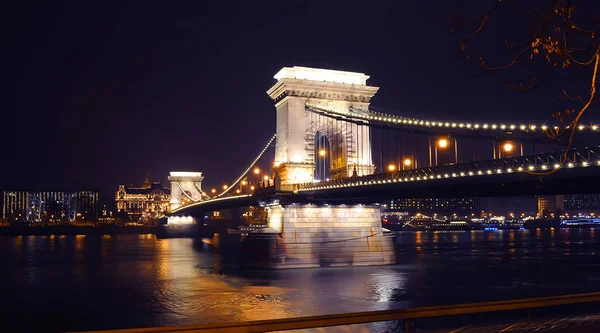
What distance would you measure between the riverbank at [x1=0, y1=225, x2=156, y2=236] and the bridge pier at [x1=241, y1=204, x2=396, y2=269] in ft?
383

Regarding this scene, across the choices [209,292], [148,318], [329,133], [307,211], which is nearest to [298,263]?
[307,211]

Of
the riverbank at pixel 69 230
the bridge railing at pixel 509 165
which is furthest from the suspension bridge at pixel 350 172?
the riverbank at pixel 69 230

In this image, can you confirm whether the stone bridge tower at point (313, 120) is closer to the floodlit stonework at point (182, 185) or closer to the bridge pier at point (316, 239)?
the bridge pier at point (316, 239)

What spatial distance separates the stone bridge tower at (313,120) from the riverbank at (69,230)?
367 ft

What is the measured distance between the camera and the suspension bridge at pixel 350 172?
31.9 meters

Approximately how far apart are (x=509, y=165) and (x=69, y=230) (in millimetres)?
145817

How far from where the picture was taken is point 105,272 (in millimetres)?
55594

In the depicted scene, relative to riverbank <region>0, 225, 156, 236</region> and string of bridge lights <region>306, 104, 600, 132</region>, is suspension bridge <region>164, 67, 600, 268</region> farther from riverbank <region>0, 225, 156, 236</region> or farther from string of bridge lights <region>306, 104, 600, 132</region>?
riverbank <region>0, 225, 156, 236</region>

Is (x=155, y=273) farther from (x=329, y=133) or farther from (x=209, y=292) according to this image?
(x=329, y=133)

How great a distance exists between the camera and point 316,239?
52.1 meters

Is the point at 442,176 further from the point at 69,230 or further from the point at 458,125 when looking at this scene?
the point at 69,230

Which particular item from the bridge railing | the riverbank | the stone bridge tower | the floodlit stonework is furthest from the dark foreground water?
the riverbank

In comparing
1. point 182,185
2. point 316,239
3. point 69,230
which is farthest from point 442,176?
point 69,230

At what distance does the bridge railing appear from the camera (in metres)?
27.9
